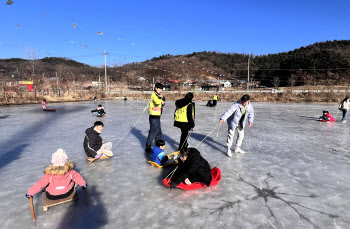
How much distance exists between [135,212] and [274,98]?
27.7 metres

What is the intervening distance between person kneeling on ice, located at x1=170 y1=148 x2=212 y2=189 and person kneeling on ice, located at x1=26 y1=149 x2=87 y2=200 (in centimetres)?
155

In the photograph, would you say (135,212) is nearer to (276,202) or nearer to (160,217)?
(160,217)

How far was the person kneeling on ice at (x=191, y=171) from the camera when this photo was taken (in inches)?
144

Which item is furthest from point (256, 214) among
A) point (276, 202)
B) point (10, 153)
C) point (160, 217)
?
point (10, 153)

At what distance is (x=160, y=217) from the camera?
304cm

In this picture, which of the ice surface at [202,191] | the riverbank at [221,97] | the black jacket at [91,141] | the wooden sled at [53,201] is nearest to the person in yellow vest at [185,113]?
the ice surface at [202,191]

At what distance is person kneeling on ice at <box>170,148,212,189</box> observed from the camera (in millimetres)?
3669

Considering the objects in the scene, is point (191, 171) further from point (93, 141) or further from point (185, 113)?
point (93, 141)

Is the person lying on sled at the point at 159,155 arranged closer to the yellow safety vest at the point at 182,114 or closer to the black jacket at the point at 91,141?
the yellow safety vest at the point at 182,114

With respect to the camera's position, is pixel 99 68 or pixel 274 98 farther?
pixel 99 68

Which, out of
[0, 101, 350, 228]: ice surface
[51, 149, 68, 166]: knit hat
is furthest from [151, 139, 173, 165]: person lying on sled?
[51, 149, 68, 166]: knit hat

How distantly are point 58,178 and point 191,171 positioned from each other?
2.07 m

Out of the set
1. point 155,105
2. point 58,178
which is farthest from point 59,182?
point 155,105

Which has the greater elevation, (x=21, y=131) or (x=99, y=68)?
(x=99, y=68)
